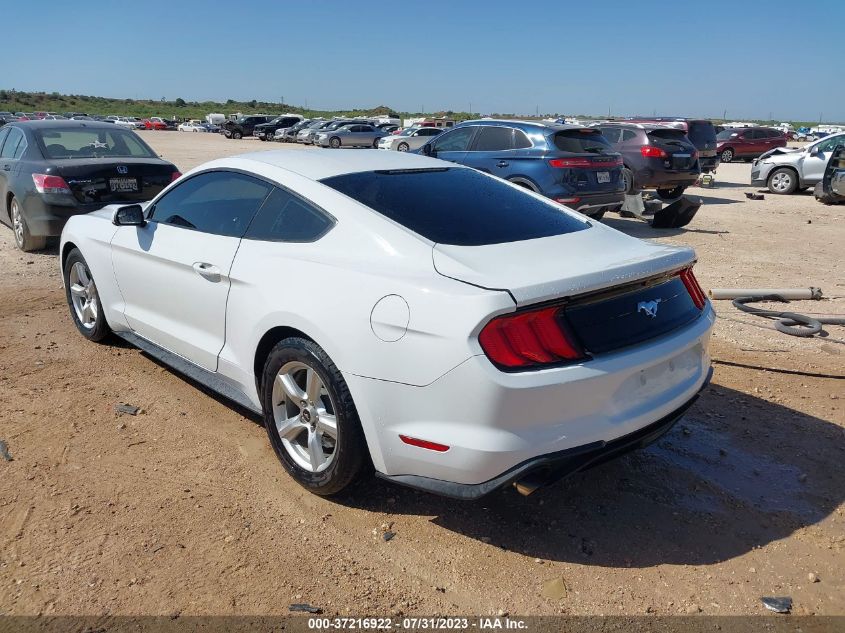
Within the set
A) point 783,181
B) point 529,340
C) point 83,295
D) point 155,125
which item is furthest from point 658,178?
point 155,125

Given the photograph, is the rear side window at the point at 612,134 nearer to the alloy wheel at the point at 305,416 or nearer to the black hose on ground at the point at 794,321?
the black hose on ground at the point at 794,321

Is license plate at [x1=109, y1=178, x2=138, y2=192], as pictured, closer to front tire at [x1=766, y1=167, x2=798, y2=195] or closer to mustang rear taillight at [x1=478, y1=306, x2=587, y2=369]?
mustang rear taillight at [x1=478, y1=306, x2=587, y2=369]

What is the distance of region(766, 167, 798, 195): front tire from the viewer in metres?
17.5

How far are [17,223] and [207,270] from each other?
6.46 metres

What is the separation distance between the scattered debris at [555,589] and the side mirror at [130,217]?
327 centimetres

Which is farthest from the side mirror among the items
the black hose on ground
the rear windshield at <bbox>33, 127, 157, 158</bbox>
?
the black hose on ground

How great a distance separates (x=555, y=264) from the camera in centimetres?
290

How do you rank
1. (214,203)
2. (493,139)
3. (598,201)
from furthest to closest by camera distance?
(493,139) → (598,201) → (214,203)

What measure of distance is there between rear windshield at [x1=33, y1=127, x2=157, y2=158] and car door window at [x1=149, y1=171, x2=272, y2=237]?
4.90 m

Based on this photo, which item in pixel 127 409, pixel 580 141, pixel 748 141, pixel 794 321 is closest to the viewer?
pixel 127 409

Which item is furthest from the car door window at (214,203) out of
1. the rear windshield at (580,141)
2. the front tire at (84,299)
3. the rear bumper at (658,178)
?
the rear bumper at (658,178)

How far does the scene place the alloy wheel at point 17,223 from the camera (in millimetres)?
8562

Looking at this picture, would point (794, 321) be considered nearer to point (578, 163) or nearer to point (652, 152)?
point (578, 163)

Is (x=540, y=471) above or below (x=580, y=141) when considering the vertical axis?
below
